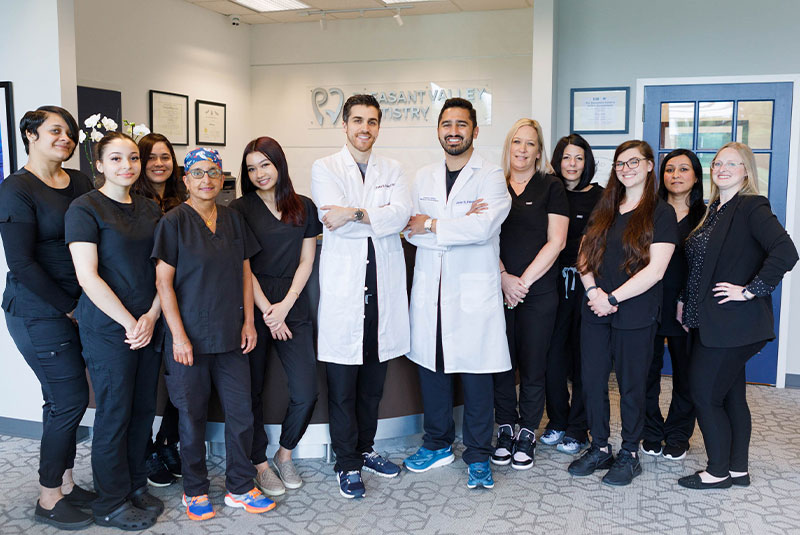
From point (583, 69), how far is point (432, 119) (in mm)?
2340

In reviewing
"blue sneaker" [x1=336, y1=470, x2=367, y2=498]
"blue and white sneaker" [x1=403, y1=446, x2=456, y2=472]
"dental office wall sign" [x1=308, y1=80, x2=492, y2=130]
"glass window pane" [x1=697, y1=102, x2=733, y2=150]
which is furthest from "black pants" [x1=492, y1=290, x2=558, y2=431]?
"dental office wall sign" [x1=308, y1=80, x2=492, y2=130]

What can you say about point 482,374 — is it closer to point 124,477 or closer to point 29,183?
point 124,477

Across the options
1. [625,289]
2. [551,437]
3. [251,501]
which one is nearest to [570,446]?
[551,437]

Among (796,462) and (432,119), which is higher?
(432,119)

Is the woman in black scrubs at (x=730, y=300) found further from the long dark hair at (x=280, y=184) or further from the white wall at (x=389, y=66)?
the white wall at (x=389, y=66)

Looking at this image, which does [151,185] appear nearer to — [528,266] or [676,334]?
[528,266]

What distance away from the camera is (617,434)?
12.6 feet

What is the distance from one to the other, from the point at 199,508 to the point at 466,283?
58.5 inches

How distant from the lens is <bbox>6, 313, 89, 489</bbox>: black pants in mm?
2732

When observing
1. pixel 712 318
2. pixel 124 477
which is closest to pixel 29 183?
pixel 124 477

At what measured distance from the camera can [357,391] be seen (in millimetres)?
3230

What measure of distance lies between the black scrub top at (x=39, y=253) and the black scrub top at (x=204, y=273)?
451 mm

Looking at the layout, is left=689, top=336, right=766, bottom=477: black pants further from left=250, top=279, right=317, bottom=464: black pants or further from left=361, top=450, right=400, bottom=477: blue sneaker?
left=250, top=279, right=317, bottom=464: black pants

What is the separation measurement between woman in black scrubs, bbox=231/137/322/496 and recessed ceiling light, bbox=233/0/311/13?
3.97 meters
